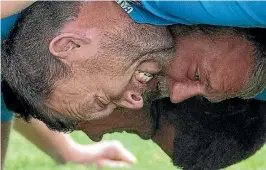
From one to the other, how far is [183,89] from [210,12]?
345 mm

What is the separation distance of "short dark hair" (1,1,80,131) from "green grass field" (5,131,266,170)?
125 centimetres

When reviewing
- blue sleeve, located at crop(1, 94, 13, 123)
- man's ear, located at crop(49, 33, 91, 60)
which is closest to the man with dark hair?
man's ear, located at crop(49, 33, 91, 60)

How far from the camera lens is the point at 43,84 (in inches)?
106

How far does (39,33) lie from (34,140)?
4.18 feet

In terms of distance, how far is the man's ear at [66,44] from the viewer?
261 centimetres

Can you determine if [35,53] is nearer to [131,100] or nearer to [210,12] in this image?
[131,100]

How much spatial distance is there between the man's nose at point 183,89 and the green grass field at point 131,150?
1.34m

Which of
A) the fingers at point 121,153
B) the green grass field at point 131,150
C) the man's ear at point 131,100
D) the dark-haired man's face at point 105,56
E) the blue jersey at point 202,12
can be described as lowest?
the green grass field at point 131,150

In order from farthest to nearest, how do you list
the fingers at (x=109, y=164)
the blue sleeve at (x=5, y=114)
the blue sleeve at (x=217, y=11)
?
the fingers at (x=109, y=164), the blue sleeve at (x=5, y=114), the blue sleeve at (x=217, y=11)

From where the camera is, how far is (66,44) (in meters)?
2.63

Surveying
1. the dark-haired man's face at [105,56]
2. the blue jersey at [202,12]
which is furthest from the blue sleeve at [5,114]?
the blue jersey at [202,12]

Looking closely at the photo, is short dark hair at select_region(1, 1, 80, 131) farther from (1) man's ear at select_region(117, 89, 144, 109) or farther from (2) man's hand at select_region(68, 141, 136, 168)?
(2) man's hand at select_region(68, 141, 136, 168)

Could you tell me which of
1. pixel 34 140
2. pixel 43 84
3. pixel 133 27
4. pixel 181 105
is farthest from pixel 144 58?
pixel 34 140

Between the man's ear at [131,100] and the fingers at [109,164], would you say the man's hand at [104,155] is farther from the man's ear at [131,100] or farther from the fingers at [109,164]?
the man's ear at [131,100]
